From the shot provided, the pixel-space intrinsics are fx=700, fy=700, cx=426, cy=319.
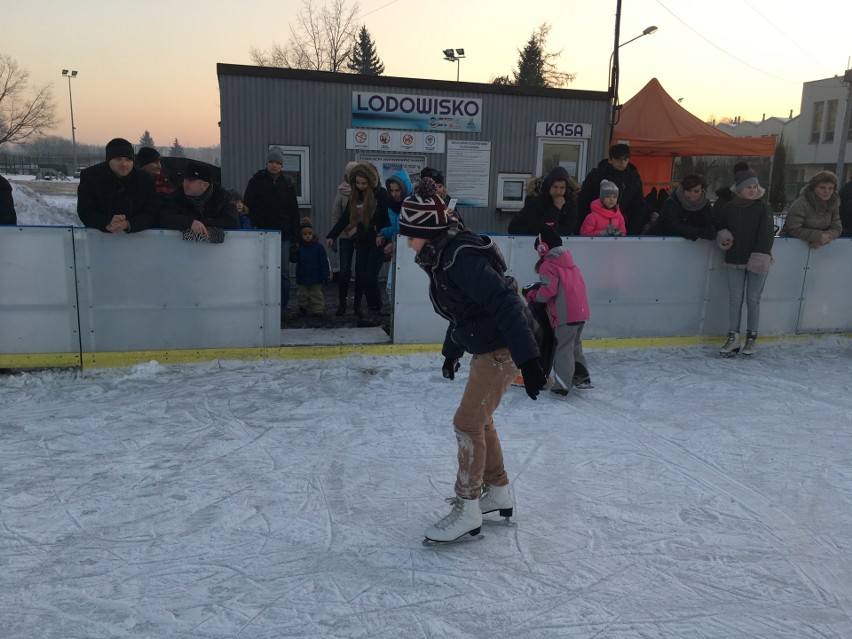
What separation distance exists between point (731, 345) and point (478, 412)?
481 cm

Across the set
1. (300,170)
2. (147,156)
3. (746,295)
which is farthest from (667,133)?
(147,156)

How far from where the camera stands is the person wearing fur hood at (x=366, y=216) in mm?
7129

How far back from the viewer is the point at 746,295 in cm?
711

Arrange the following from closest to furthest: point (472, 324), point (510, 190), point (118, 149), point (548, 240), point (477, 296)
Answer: point (477, 296), point (472, 324), point (548, 240), point (118, 149), point (510, 190)

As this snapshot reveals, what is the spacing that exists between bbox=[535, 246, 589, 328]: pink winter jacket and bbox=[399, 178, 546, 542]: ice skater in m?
2.28

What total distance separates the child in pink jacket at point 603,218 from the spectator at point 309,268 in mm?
2830

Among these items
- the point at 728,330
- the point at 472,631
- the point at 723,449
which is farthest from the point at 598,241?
the point at 472,631

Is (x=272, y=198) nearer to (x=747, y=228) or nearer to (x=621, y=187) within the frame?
(x=621, y=187)

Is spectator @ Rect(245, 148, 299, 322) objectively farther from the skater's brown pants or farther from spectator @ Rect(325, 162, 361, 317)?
the skater's brown pants

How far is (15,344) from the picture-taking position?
5.70 metres

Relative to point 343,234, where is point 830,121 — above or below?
above

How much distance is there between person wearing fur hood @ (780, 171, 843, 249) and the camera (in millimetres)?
7363

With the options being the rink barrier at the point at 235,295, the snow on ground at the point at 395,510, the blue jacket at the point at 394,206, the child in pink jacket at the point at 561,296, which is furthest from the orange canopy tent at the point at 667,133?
the child in pink jacket at the point at 561,296

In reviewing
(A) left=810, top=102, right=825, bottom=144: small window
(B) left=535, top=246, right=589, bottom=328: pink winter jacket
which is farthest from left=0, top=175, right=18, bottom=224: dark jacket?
(A) left=810, top=102, right=825, bottom=144: small window
